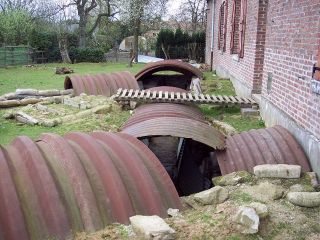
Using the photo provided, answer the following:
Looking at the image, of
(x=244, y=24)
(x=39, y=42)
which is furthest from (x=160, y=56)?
(x=244, y=24)

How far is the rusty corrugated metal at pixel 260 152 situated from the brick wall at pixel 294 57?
35 cm

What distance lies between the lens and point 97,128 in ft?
26.6

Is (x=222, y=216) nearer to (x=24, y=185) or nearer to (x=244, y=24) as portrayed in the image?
(x=24, y=185)

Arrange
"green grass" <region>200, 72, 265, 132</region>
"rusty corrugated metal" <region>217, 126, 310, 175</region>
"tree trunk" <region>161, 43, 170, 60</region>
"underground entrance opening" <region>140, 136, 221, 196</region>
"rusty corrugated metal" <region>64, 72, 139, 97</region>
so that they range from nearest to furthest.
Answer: "rusty corrugated metal" <region>217, 126, 310, 175</region> < "underground entrance opening" <region>140, 136, 221, 196</region> < "green grass" <region>200, 72, 265, 132</region> < "rusty corrugated metal" <region>64, 72, 139, 97</region> < "tree trunk" <region>161, 43, 170, 60</region>

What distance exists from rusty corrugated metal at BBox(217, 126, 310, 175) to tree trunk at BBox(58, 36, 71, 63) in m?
25.6

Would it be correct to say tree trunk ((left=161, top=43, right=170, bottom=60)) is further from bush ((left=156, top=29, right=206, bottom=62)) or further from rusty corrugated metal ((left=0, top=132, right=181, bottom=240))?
rusty corrugated metal ((left=0, top=132, right=181, bottom=240))

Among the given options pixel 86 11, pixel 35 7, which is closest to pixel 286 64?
pixel 86 11

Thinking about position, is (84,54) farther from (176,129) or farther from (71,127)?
(176,129)

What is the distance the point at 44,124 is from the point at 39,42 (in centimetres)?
2205

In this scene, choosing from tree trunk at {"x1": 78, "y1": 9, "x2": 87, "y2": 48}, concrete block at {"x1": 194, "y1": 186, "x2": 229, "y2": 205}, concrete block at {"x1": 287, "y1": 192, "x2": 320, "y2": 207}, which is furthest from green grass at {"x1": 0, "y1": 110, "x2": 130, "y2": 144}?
tree trunk at {"x1": 78, "y1": 9, "x2": 87, "y2": 48}

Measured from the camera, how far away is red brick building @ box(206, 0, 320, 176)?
541 cm

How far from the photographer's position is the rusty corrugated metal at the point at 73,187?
318 centimetres

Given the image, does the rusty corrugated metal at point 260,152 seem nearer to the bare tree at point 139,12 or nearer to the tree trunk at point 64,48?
the bare tree at point 139,12

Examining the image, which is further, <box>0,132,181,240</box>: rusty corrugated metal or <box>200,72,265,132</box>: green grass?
<box>200,72,265,132</box>: green grass
